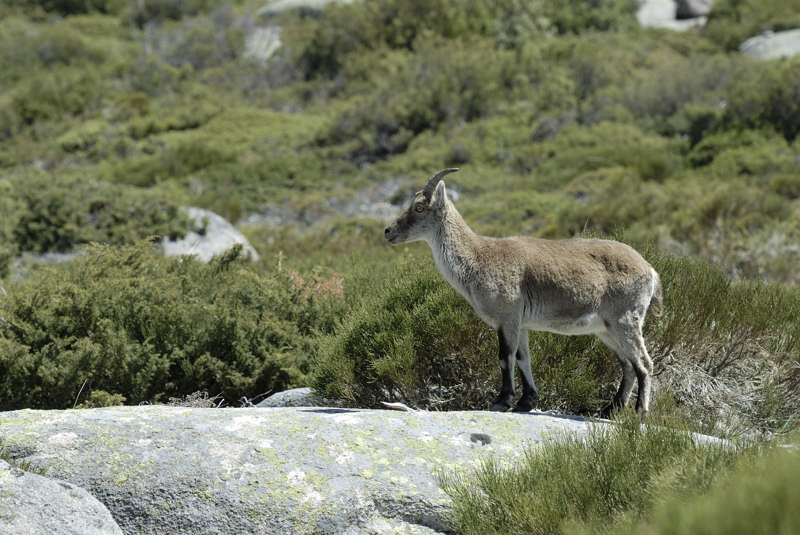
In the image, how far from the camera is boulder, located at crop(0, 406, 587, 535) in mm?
5105

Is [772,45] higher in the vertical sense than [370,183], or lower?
higher

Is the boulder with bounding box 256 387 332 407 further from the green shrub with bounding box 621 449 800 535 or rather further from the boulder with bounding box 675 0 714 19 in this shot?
the boulder with bounding box 675 0 714 19

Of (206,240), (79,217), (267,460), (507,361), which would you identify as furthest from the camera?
(79,217)

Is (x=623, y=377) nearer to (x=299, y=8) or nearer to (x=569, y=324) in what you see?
(x=569, y=324)

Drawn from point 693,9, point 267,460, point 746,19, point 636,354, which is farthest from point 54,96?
point 267,460

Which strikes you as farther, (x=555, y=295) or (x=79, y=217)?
(x=79, y=217)

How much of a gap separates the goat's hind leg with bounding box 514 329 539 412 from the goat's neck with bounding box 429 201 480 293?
2.07 ft

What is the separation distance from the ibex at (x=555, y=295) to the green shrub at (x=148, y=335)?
332 cm

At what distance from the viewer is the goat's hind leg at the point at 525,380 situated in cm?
673

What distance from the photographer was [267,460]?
5.42m

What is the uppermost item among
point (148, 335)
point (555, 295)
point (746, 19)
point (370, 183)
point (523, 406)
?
point (555, 295)

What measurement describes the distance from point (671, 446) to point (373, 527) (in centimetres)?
175

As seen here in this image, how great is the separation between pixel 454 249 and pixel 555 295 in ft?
2.95

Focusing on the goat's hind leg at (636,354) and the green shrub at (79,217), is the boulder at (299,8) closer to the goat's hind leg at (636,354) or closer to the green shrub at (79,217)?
the green shrub at (79,217)
